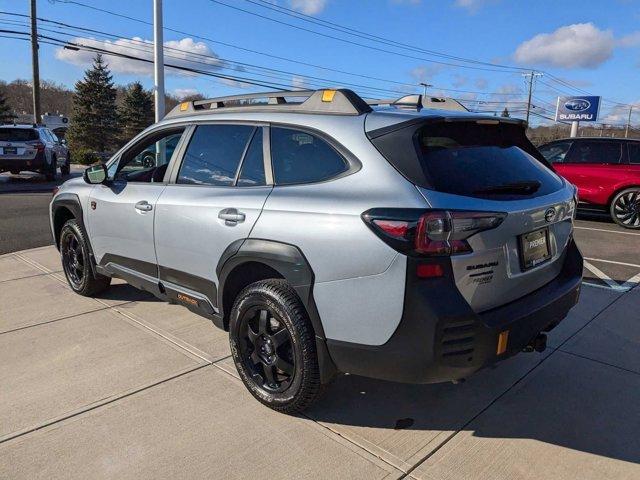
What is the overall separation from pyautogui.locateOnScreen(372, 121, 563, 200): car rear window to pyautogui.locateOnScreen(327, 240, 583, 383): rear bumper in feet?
1.50

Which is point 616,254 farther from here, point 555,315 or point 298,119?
point 298,119

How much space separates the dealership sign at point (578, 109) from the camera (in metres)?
39.5

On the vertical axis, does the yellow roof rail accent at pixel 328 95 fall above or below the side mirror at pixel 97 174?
above

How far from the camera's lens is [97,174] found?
4.23 meters

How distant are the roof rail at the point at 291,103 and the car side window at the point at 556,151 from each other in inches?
349

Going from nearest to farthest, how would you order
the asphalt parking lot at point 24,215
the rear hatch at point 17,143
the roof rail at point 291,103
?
the roof rail at point 291,103, the asphalt parking lot at point 24,215, the rear hatch at point 17,143

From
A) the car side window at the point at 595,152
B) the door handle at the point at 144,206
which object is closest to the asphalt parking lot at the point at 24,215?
the door handle at the point at 144,206

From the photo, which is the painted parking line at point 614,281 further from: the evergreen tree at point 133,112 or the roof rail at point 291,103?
the evergreen tree at point 133,112

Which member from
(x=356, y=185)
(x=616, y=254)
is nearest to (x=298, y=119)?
(x=356, y=185)

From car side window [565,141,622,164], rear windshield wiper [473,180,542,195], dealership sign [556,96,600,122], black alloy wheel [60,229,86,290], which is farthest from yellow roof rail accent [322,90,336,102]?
dealership sign [556,96,600,122]

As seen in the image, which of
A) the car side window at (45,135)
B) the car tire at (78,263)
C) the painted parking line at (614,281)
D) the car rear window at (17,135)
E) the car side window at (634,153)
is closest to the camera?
the car tire at (78,263)

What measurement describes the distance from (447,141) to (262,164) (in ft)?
3.61

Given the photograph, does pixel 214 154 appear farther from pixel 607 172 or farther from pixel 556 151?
pixel 556 151

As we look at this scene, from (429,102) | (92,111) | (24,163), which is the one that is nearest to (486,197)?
(429,102)
